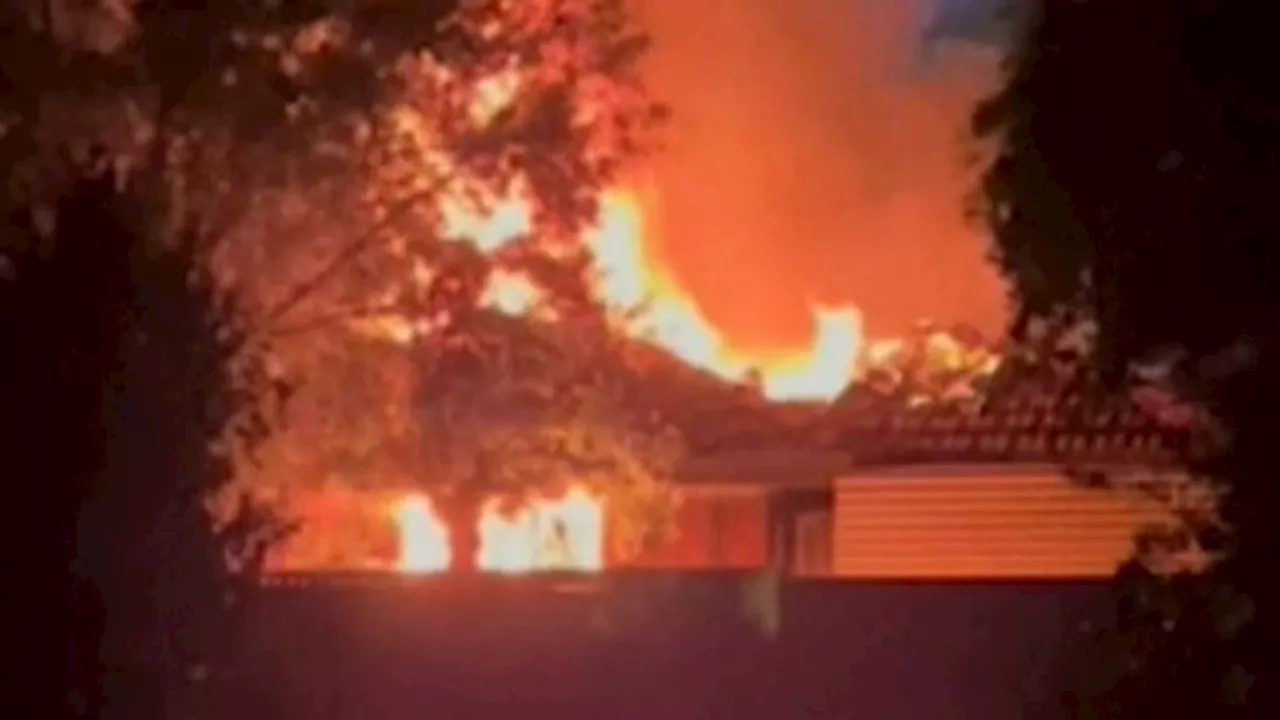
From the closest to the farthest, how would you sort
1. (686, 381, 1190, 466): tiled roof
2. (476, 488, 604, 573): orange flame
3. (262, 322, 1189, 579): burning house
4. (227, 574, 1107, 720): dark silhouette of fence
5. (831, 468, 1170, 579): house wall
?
(227, 574, 1107, 720): dark silhouette of fence, (476, 488, 604, 573): orange flame, (262, 322, 1189, 579): burning house, (686, 381, 1190, 466): tiled roof, (831, 468, 1170, 579): house wall

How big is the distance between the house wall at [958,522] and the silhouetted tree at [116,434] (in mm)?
9733

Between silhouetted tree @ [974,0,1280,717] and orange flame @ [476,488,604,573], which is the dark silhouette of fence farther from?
orange flame @ [476,488,604,573]

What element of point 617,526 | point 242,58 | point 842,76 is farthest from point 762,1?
point 242,58

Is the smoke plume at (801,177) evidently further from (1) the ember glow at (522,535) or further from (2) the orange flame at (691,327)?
(1) the ember glow at (522,535)

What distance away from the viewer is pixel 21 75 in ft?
46.7

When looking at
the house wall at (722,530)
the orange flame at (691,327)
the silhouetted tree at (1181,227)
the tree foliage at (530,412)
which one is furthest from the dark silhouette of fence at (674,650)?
the house wall at (722,530)

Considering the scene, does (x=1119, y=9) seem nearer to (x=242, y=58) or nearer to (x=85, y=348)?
(x=85, y=348)

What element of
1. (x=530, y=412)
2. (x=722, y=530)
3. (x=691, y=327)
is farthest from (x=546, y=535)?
(x=691, y=327)

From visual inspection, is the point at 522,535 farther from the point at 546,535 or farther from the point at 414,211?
the point at 414,211

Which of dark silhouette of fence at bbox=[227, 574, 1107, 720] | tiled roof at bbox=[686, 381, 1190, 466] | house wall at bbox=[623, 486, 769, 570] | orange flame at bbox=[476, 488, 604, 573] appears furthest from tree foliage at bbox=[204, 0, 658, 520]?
house wall at bbox=[623, 486, 769, 570]

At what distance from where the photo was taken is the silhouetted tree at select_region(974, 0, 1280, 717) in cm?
998

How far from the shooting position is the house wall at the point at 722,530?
20.8 m

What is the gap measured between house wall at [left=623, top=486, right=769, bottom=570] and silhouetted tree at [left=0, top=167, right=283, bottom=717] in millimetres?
10320

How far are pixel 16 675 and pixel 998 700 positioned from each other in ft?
13.7
